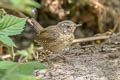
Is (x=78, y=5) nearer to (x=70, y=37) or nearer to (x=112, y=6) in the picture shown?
(x=112, y=6)

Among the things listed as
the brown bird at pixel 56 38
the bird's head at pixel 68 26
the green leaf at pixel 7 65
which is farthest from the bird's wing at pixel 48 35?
the green leaf at pixel 7 65

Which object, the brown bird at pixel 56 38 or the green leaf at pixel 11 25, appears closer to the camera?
the green leaf at pixel 11 25

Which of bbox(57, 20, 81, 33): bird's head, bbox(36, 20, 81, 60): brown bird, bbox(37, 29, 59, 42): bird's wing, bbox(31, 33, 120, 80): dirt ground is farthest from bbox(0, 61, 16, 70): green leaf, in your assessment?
bbox(57, 20, 81, 33): bird's head

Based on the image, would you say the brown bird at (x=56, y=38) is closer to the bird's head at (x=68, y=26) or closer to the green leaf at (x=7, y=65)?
the bird's head at (x=68, y=26)

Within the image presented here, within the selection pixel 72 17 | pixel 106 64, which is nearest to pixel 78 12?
pixel 72 17

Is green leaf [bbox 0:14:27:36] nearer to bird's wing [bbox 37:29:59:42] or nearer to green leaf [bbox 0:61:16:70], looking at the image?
green leaf [bbox 0:61:16:70]

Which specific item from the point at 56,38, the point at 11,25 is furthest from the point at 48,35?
the point at 11,25

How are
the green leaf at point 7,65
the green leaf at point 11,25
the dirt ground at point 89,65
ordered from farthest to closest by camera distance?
the dirt ground at point 89,65, the green leaf at point 11,25, the green leaf at point 7,65
